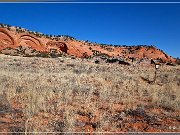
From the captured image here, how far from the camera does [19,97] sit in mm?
6469

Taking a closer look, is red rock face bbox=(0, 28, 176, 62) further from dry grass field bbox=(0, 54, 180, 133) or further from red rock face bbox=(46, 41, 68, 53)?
dry grass field bbox=(0, 54, 180, 133)

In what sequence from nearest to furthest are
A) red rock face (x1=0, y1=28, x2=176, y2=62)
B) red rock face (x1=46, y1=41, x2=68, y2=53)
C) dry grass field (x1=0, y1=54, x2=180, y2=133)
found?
dry grass field (x1=0, y1=54, x2=180, y2=133)
red rock face (x1=0, y1=28, x2=176, y2=62)
red rock face (x1=46, y1=41, x2=68, y2=53)

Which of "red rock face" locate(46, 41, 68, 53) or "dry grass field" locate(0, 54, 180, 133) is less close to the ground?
"red rock face" locate(46, 41, 68, 53)

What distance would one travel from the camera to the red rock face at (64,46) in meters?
38.5

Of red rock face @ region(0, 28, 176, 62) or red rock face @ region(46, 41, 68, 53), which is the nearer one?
red rock face @ region(0, 28, 176, 62)

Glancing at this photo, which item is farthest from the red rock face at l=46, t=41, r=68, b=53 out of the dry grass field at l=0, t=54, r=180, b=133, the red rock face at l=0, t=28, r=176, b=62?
the dry grass field at l=0, t=54, r=180, b=133

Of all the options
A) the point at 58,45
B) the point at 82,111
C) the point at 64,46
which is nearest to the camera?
the point at 82,111

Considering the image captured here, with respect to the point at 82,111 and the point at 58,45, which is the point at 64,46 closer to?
the point at 58,45

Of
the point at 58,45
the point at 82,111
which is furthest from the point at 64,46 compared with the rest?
the point at 82,111

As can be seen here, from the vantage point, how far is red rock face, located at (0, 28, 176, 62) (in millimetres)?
38469

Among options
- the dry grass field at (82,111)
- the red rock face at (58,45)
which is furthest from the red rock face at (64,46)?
the dry grass field at (82,111)

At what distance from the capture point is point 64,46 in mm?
47031

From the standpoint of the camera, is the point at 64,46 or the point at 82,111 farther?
the point at 64,46

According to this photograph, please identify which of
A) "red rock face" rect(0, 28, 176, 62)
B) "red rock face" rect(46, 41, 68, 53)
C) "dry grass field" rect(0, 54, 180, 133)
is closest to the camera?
"dry grass field" rect(0, 54, 180, 133)
